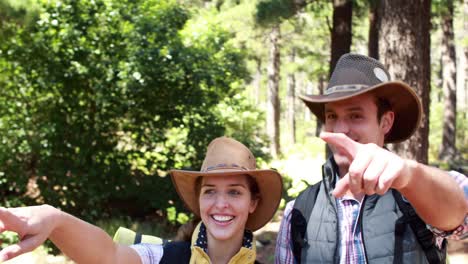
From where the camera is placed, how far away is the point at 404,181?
154 cm

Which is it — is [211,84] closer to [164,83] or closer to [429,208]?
[164,83]

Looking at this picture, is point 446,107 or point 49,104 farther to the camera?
point 446,107

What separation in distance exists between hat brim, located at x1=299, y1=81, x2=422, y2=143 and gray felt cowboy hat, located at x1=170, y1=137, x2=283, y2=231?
0.39m

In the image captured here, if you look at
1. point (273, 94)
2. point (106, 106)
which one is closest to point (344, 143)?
point (106, 106)

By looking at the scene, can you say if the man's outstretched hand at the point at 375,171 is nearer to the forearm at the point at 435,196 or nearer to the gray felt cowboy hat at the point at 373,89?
the forearm at the point at 435,196

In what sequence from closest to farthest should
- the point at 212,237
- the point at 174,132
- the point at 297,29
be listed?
the point at 212,237, the point at 174,132, the point at 297,29

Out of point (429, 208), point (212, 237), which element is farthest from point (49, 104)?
point (429, 208)

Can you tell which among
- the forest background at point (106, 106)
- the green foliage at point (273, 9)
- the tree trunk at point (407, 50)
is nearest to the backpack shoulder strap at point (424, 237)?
the tree trunk at point (407, 50)

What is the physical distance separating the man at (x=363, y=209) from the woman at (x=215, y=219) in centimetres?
18

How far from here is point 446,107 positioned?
1823cm

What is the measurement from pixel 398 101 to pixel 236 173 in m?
0.75

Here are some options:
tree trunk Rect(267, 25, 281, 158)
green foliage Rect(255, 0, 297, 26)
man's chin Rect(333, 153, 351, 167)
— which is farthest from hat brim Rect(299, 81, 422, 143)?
tree trunk Rect(267, 25, 281, 158)

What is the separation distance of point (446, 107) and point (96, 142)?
13.8m

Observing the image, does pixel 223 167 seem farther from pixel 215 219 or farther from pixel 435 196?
pixel 435 196
